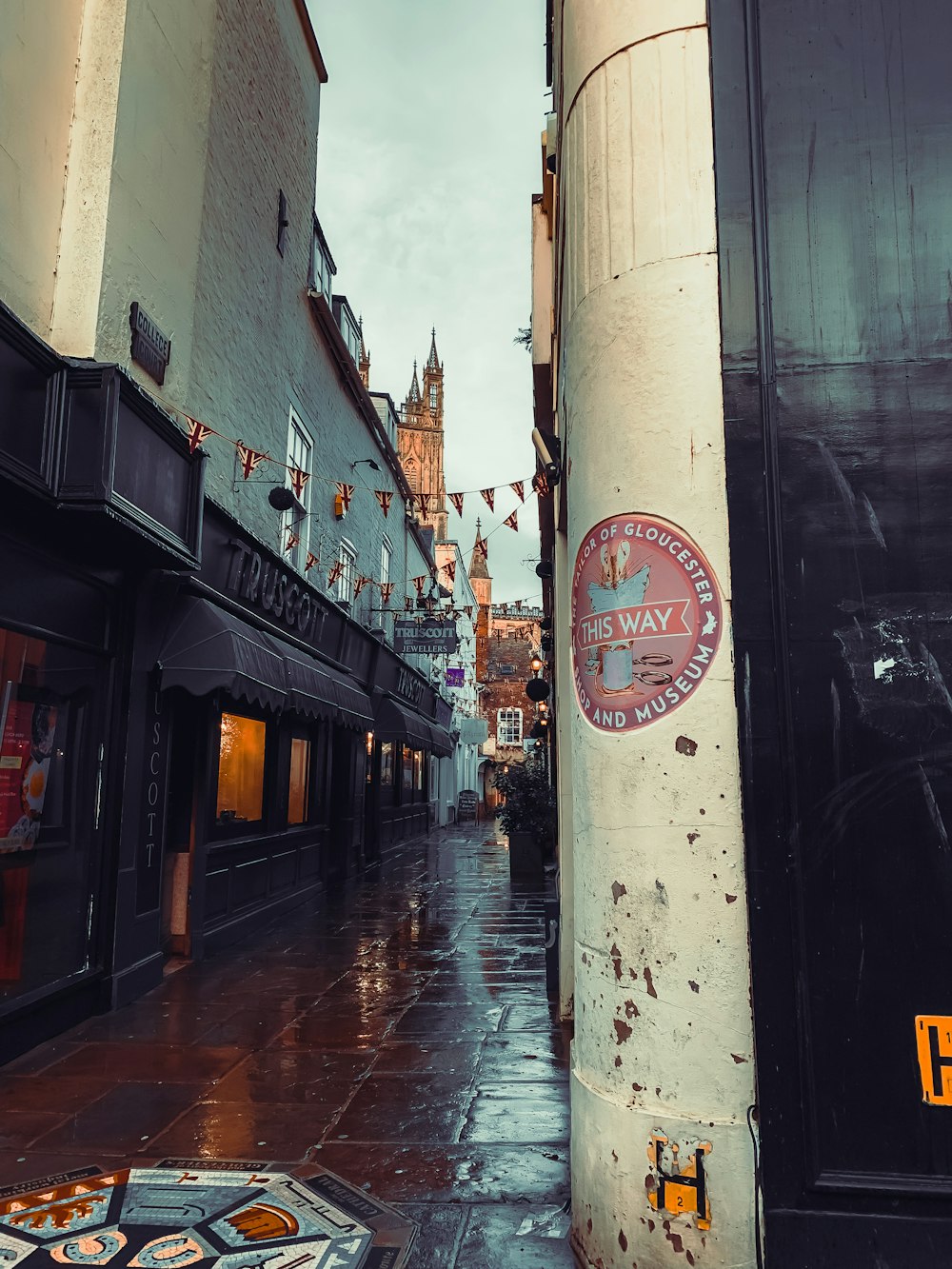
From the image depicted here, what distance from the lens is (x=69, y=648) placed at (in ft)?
20.7

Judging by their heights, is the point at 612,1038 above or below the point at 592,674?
Answer: below

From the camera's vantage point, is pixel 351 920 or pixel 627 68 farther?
pixel 351 920

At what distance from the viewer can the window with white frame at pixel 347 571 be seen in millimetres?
15611

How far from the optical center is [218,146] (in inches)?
371

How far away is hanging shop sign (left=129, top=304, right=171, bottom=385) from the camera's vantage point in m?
7.22

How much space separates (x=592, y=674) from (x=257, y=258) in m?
9.52

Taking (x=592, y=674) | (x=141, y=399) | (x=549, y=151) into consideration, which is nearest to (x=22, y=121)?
(x=141, y=399)

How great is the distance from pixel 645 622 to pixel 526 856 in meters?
12.1

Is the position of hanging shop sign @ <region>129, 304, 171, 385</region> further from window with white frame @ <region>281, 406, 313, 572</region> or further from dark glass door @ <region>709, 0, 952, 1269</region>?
dark glass door @ <region>709, 0, 952, 1269</region>

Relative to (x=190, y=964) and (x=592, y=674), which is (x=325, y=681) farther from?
(x=592, y=674)

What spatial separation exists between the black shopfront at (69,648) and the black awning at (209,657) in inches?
17.1

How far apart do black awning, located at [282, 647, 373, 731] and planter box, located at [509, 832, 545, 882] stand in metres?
3.46

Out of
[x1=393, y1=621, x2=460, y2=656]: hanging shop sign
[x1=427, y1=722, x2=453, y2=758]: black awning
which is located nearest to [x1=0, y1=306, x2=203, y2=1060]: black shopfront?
[x1=393, y1=621, x2=460, y2=656]: hanging shop sign

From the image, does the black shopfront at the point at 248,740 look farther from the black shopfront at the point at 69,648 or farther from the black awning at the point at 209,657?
the black shopfront at the point at 69,648
